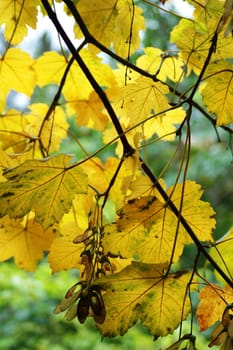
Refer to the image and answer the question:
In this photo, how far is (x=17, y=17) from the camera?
0.72m

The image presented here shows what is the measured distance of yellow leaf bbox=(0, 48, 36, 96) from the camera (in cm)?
78

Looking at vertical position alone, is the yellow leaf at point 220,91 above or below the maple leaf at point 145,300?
above

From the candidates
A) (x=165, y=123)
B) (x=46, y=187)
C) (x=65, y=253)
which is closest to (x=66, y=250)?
(x=65, y=253)

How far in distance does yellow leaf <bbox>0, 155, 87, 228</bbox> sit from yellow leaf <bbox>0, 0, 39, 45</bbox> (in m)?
0.27

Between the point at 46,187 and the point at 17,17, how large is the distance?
326mm

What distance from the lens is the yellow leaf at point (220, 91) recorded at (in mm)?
500

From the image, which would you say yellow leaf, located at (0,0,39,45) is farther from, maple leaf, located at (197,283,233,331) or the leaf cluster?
maple leaf, located at (197,283,233,331)

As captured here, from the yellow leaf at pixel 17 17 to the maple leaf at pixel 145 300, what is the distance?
0.36m

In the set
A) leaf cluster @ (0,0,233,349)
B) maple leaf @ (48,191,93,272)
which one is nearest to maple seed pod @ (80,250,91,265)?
leaf cluster @ (0,0,233,349)

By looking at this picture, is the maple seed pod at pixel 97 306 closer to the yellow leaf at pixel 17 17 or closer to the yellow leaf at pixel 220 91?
the yellow leaf at pixel 220 91

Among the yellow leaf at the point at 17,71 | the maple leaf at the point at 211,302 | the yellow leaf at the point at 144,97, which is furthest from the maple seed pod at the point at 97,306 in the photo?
the yellow leaf at the point at 17,71

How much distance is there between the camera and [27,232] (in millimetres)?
625

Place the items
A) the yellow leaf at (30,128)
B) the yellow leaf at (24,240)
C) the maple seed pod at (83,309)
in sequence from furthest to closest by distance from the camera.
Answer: the yellow leaf at (30,128)
the yellow leaf at (24,240)
the maple seed pod at (83,309)

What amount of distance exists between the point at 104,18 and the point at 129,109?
0.13m
